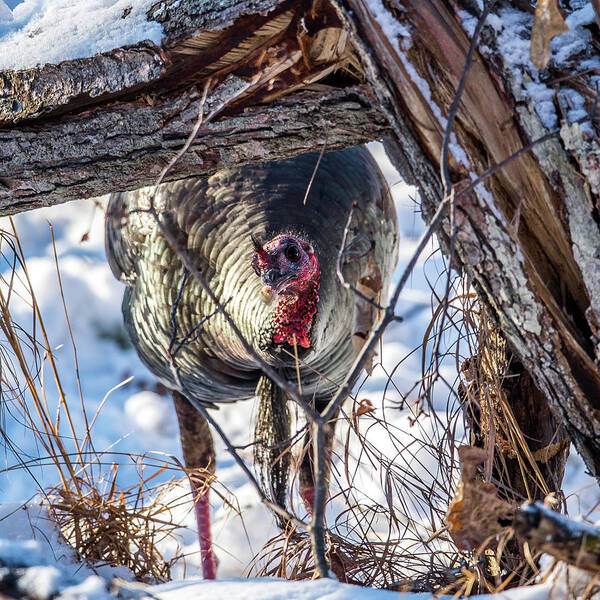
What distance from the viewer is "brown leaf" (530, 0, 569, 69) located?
83 cm

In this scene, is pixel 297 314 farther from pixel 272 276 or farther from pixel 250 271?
pixel 250 271

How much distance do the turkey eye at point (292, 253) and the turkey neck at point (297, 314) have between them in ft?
0.20

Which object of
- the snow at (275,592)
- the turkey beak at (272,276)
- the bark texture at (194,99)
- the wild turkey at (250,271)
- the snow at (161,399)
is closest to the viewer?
the snow at (275,592)

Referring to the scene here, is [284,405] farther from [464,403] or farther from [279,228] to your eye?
[464,403]

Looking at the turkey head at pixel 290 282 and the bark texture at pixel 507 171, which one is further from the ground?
the turkey head at pixel 290 282

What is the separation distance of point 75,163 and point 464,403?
904 mm

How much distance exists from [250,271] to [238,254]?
3.4 inches

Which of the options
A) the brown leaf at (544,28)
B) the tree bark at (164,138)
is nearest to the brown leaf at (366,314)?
the tree bark at (164,138)

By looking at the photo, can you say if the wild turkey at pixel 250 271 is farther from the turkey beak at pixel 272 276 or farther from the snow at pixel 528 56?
the snow at pixel 528 56

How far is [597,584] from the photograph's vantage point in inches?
29.7

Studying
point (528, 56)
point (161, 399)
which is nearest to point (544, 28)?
point (528, 56)

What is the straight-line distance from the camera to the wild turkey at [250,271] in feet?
6.66

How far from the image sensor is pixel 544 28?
0.84 metres

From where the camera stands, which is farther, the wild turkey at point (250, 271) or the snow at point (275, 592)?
the wild turkey at point (250, 271)
